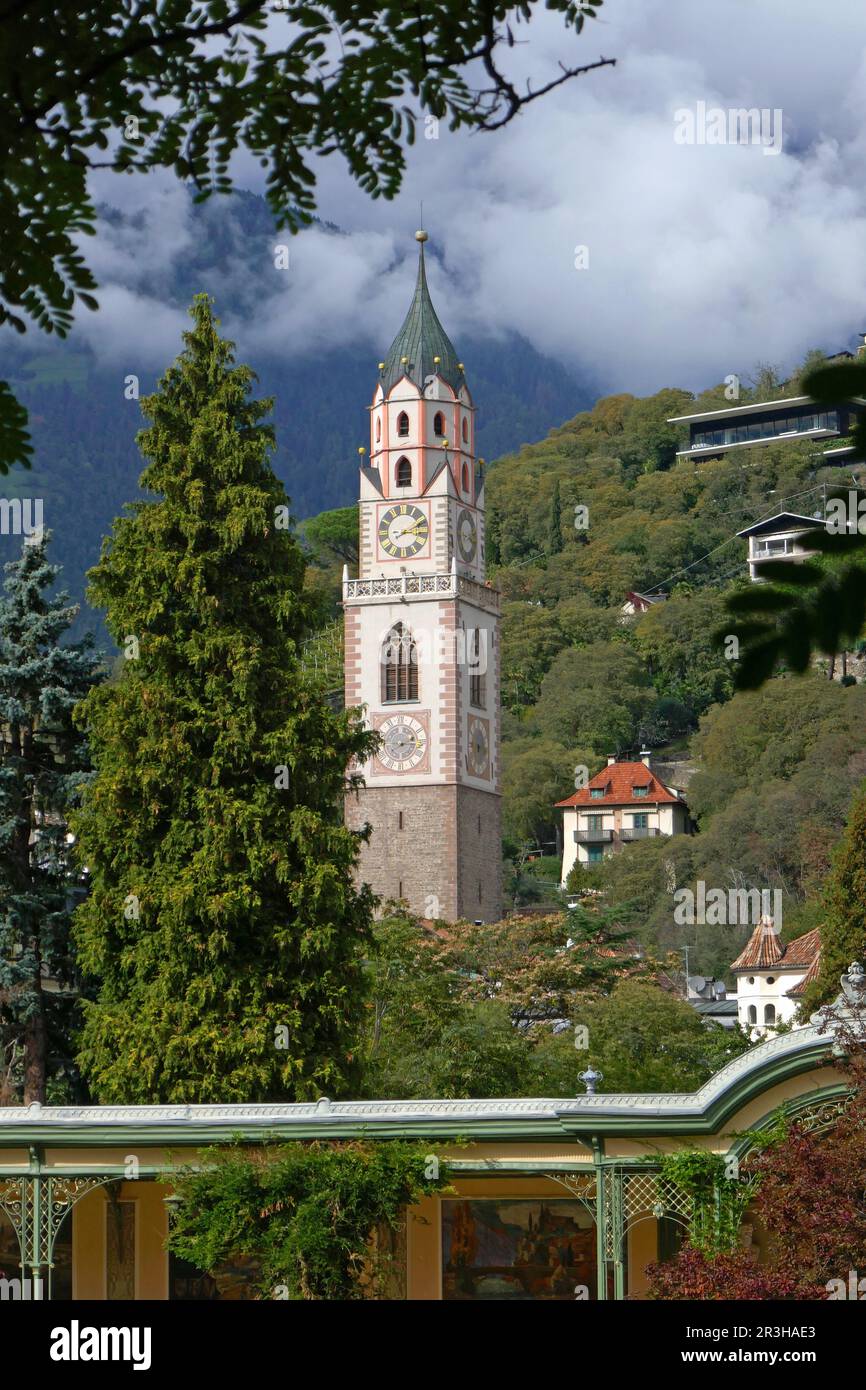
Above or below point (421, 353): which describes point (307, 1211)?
below

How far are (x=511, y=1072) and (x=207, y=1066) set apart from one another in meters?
10.6

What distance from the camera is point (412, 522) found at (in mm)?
71875

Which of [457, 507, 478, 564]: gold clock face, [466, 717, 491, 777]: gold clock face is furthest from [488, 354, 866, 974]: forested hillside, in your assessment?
[457, 507, 478, 564]: gold clock face

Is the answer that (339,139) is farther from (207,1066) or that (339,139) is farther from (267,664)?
(267,664)

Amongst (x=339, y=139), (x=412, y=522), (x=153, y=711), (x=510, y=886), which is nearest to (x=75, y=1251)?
(x=153, y=711)

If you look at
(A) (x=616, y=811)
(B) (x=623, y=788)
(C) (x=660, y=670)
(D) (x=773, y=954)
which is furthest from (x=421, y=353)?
(C) (x=660, y=670)

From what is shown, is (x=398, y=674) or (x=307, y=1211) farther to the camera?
(x=398, y=674)

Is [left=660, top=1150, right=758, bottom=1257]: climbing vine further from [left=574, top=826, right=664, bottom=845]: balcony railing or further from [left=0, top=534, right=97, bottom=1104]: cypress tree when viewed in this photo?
[left=574, top=826, right=664, bottom=845]: balcony railing

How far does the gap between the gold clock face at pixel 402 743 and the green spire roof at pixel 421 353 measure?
11.7 m

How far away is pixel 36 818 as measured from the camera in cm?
3475

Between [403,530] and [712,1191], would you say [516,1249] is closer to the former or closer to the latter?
[712,1191]

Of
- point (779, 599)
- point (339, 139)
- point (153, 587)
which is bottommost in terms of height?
point (779, 599)

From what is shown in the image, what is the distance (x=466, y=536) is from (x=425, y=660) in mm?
5415

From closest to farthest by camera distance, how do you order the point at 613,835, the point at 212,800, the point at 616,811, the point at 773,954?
the point at 212,800 → the point at 773,954 → the point at 613,835 → the point at 616,811
